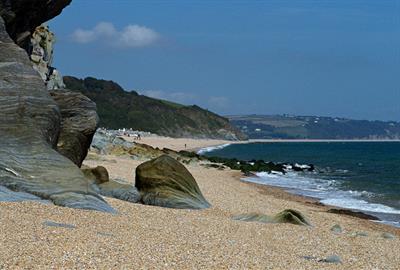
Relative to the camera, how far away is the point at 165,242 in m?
10.5

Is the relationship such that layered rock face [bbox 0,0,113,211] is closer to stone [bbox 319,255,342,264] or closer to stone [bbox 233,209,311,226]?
stone [bbox 233,209,311,226]

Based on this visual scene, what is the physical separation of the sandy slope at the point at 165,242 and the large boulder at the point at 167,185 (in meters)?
0.99

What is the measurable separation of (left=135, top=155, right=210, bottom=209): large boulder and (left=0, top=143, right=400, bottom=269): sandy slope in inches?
38.9

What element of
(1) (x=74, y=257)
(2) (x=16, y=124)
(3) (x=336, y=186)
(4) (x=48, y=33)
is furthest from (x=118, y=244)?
(4) (x=48, y=33)

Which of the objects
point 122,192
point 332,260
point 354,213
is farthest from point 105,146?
point 332,260

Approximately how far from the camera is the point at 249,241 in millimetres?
12055

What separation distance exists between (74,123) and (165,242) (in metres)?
7.85

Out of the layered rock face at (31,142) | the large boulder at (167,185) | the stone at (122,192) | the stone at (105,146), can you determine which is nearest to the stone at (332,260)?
the layered rock face at (31,142)

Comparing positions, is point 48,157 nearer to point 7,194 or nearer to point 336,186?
point 7,194

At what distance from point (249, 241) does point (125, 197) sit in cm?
593

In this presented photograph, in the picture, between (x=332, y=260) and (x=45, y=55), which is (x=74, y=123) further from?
(x=45, y=55)

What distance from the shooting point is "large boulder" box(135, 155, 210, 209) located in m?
16.8

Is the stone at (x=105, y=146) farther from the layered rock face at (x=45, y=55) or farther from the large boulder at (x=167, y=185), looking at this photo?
the large boulder at (x=167, y=185)

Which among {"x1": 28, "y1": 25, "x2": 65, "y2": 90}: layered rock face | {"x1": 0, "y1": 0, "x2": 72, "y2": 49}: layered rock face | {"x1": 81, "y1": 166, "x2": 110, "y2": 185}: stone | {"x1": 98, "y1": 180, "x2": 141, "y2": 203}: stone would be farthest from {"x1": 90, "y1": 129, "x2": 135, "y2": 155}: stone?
{"x1": 98, "y1": 180, "x2": 141, "y2": 203}: stone
